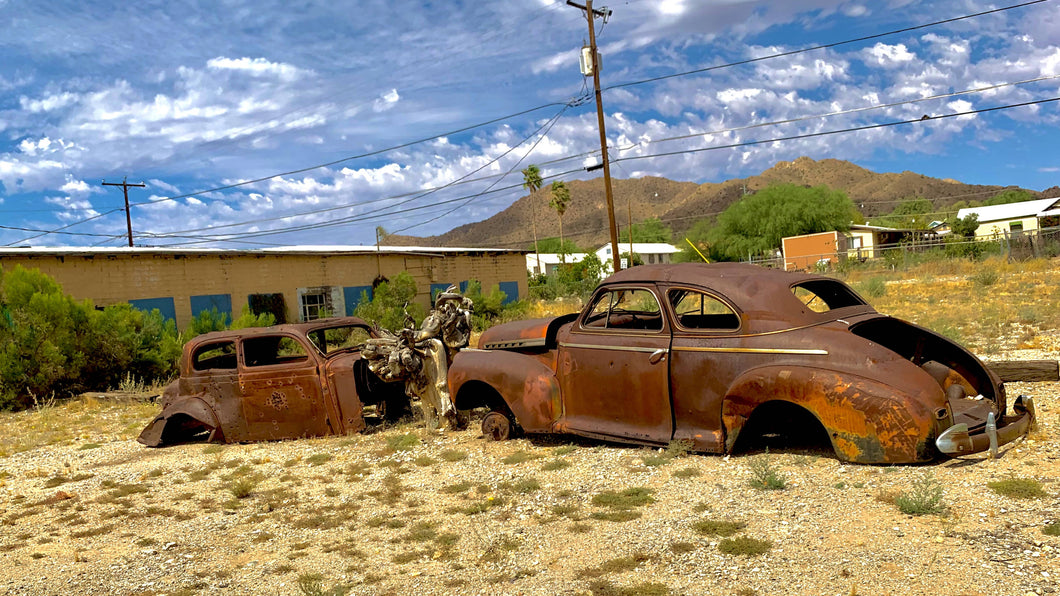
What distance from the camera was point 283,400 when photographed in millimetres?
8719

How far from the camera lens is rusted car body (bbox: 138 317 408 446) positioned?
28.3 feet

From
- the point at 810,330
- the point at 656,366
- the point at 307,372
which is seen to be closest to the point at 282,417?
the point at 307,372

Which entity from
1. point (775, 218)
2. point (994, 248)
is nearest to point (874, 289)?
point (994, 248)

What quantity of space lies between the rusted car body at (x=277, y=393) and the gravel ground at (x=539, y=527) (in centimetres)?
109

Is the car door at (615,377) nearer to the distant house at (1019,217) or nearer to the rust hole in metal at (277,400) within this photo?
the rust hole in metal at (277,400)

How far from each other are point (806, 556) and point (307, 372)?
6121 mm

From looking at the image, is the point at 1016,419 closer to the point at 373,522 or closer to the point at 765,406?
the point at 765,406

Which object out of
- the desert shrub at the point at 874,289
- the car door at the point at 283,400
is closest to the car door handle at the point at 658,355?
the car door at the point at 283,400

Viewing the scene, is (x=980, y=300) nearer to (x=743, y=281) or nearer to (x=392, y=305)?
(x=743, y=281)

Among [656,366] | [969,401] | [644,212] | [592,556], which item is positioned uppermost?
[644,212]

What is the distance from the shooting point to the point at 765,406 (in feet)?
19.5

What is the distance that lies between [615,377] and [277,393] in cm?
436

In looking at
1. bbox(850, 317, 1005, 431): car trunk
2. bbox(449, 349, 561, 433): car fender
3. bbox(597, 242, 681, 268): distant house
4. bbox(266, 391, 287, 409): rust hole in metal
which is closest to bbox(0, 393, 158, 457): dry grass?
bbox(266, 391, 287, 409): rust hole in metal

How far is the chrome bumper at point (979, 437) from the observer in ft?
16.0
